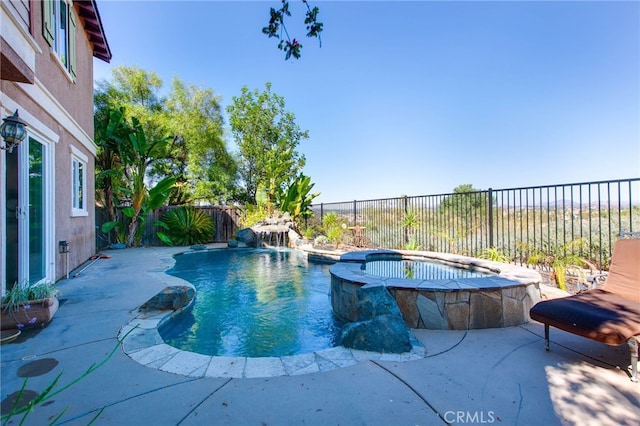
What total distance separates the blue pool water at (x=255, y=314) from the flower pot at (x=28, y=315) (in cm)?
130

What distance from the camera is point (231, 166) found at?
19844mm

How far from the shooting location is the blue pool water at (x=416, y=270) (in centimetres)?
503

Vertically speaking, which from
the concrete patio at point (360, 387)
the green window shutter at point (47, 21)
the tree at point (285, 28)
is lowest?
the concrete patio at point (360, 387)

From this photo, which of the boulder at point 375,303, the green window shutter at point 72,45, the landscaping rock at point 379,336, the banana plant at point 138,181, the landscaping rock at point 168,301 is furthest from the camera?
the banana plant at point 138,181

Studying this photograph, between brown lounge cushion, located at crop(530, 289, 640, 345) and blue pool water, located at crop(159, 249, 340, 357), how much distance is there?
2396 mm

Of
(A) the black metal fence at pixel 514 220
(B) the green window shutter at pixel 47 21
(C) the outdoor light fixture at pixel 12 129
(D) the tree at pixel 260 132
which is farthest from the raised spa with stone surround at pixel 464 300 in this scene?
(D) the tree at pixel 260 132

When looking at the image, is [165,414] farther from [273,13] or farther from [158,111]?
[158,111]

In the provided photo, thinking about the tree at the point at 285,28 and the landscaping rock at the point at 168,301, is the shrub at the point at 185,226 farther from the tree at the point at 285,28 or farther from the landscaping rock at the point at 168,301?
the tree at the point at 285,28

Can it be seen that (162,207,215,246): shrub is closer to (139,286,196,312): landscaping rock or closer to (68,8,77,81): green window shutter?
(68,8,77,81): green window shutter

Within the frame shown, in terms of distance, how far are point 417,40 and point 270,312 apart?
30.5ft

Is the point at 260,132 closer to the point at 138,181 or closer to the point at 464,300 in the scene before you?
the point at 138,181

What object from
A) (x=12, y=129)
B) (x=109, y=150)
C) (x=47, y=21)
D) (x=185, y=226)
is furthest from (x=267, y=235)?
(x=12, y=129)

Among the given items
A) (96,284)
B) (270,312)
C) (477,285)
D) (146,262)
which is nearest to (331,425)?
(477,285)

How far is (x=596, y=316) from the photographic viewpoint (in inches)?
102
